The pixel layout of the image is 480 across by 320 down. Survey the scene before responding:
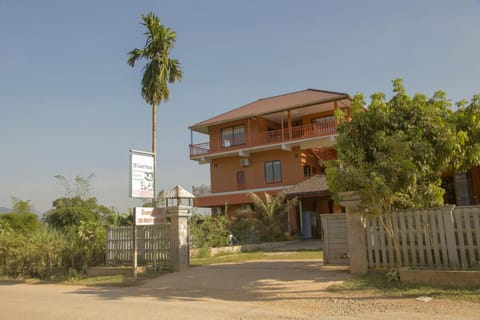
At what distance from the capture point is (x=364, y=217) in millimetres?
10898

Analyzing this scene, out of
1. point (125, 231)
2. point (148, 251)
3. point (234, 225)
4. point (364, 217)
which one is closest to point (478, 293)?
point (364, 217)

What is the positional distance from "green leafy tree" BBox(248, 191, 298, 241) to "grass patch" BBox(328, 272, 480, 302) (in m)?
16.0

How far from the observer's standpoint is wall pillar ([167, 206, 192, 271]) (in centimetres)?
1368

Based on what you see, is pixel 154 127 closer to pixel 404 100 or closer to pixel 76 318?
pixel 404 100

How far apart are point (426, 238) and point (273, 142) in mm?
22778

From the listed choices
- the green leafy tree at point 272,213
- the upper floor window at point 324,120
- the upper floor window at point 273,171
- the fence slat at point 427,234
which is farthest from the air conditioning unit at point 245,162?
the fence slat at point 427,234

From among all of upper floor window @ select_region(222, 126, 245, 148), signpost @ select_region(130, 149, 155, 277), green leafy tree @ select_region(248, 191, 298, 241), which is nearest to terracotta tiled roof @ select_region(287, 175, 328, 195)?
green leafy tree @ select_region(248, 191, 298, 241)

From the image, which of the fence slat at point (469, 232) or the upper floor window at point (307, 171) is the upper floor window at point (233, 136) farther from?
the fence slat at point (469, 232)

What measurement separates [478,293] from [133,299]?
6.97 meters

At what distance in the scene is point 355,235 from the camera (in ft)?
35.7

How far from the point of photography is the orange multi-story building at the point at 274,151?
101 feet

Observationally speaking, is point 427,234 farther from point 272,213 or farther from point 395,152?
point 272,213

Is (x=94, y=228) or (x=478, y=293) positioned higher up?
(x=94, y=228)

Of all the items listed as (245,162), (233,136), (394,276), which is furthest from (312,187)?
(394,276)
